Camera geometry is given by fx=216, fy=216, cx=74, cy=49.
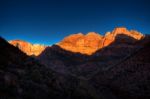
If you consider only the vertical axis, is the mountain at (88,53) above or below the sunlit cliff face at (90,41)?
below

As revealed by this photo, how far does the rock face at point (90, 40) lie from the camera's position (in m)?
147

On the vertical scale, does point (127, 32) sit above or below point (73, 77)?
above

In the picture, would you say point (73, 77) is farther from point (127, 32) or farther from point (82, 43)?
point (127, 32)

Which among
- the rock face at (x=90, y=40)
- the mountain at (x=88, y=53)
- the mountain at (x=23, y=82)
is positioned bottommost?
the mountain at (x=23, y=82)

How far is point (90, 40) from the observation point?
168m

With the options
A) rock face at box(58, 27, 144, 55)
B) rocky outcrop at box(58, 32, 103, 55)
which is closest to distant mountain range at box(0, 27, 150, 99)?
rocky outcrop at box(58, 32, 103, 55)

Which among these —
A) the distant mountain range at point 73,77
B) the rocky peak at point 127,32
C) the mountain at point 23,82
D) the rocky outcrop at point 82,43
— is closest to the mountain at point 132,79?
the distant mountain range at point 73,77

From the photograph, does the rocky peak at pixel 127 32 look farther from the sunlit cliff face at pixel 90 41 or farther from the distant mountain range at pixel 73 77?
the distant mountain range at pixel 73 77

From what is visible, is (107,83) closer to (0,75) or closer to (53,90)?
(53,90)

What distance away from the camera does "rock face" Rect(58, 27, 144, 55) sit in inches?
5800

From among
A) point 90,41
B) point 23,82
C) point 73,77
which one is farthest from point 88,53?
point 23,82

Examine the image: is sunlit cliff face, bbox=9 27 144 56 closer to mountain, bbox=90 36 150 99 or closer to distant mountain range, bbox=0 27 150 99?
distant mountain range, bbox=0 27 150 99

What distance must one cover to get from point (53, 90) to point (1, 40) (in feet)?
32.8

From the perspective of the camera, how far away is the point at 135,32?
563ft
